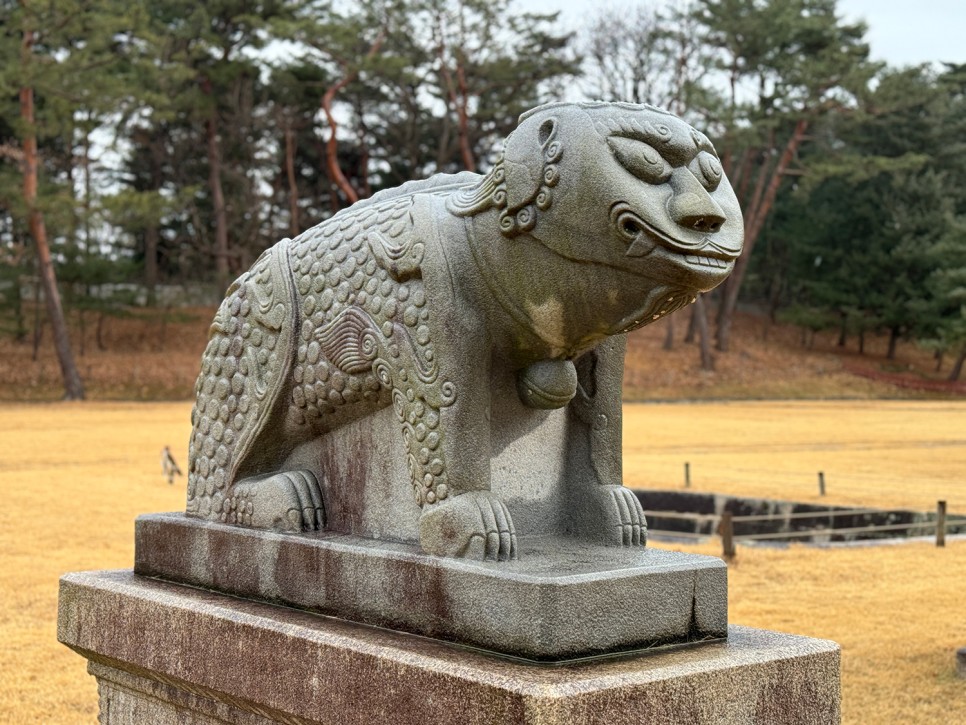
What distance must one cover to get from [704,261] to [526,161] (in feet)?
1.46

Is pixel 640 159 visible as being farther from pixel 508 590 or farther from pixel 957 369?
pixel 957 369

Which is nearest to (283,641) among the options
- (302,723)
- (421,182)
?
(302,723)

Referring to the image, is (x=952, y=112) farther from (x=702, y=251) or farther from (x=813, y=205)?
(x=702, y=251)

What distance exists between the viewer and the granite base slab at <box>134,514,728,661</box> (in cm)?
221

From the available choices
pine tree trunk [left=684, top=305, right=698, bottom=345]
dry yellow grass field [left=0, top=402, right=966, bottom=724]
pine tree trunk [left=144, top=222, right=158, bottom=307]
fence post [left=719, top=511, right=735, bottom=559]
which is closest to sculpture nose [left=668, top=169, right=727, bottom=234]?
dry yellow grass field [left=0, top=402, right=966, bottom=724]

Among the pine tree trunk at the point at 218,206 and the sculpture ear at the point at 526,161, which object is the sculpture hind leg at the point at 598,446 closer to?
the sculpture ear at the point at 526,161

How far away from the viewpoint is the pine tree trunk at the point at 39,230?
22203 mm

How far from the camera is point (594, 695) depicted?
2039 mm

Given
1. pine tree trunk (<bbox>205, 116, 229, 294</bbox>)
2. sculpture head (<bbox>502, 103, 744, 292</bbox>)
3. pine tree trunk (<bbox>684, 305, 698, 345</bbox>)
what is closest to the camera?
sculpture head (<bbox>502, 103, 744, 292</bbox>)

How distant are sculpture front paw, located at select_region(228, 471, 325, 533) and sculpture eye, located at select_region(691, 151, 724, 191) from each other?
130 cm

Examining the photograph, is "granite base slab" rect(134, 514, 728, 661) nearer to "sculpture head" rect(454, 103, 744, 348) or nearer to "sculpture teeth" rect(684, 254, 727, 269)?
"sculpture head" rect(454, 103, 744, 348)

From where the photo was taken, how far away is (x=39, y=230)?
897 inches

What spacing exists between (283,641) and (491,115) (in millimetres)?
27109

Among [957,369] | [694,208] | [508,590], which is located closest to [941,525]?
[694,208]
